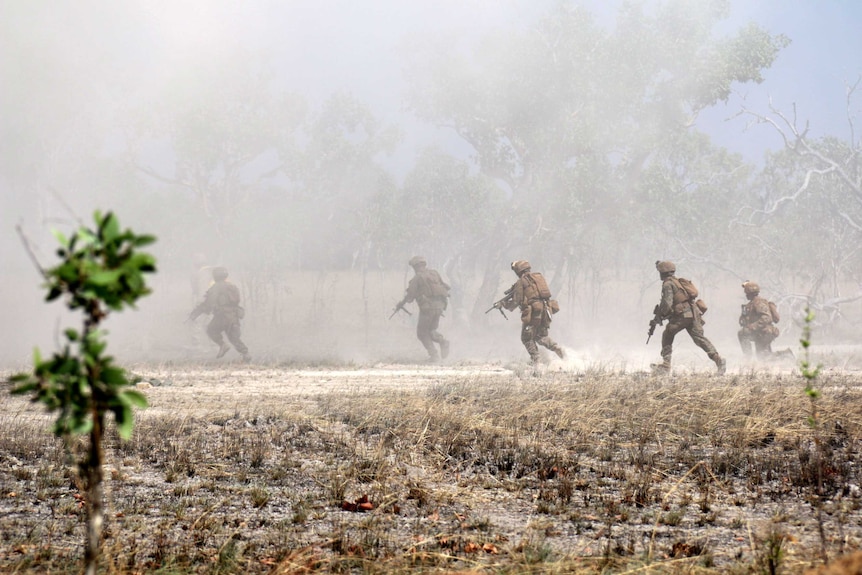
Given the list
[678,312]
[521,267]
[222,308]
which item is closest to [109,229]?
[678,312]

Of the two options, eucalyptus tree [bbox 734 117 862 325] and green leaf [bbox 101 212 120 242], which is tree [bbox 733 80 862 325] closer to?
eucalyptus tree [bbox 734 117 862 325]

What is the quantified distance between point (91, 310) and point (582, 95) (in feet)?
89.8

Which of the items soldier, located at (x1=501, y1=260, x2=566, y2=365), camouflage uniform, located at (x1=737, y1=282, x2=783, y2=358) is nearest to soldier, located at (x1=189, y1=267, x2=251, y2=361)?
soldier, located at (x1=501, y1=260, x2=566, y2=365)

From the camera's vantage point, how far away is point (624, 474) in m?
5.12

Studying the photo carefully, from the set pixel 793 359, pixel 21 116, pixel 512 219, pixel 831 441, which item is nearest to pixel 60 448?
pixel 831 441

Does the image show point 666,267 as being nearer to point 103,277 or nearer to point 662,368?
point 662,368

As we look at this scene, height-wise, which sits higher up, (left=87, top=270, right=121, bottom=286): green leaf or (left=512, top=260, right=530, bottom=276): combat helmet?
(left=512, top=260, right=530, bottom=276): combat helmet

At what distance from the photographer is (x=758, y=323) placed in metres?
15.3

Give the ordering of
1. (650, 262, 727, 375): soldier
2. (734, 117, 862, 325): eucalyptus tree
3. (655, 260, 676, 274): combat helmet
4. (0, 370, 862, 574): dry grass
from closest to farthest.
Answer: (0, 370, 862, 574): dry grass, (650, 262, 727, 375): soldier, (655, 260, 676, 274): combat helmet, (734, 117, 862, 325): eucalyptus tree

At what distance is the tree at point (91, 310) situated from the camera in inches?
64.6

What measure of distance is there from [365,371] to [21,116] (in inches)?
1066

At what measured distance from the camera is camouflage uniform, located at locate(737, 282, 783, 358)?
50.0 feet

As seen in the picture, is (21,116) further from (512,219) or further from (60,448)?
(60,448)

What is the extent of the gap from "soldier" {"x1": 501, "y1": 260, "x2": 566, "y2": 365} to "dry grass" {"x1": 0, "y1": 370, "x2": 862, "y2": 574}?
18.6ft
